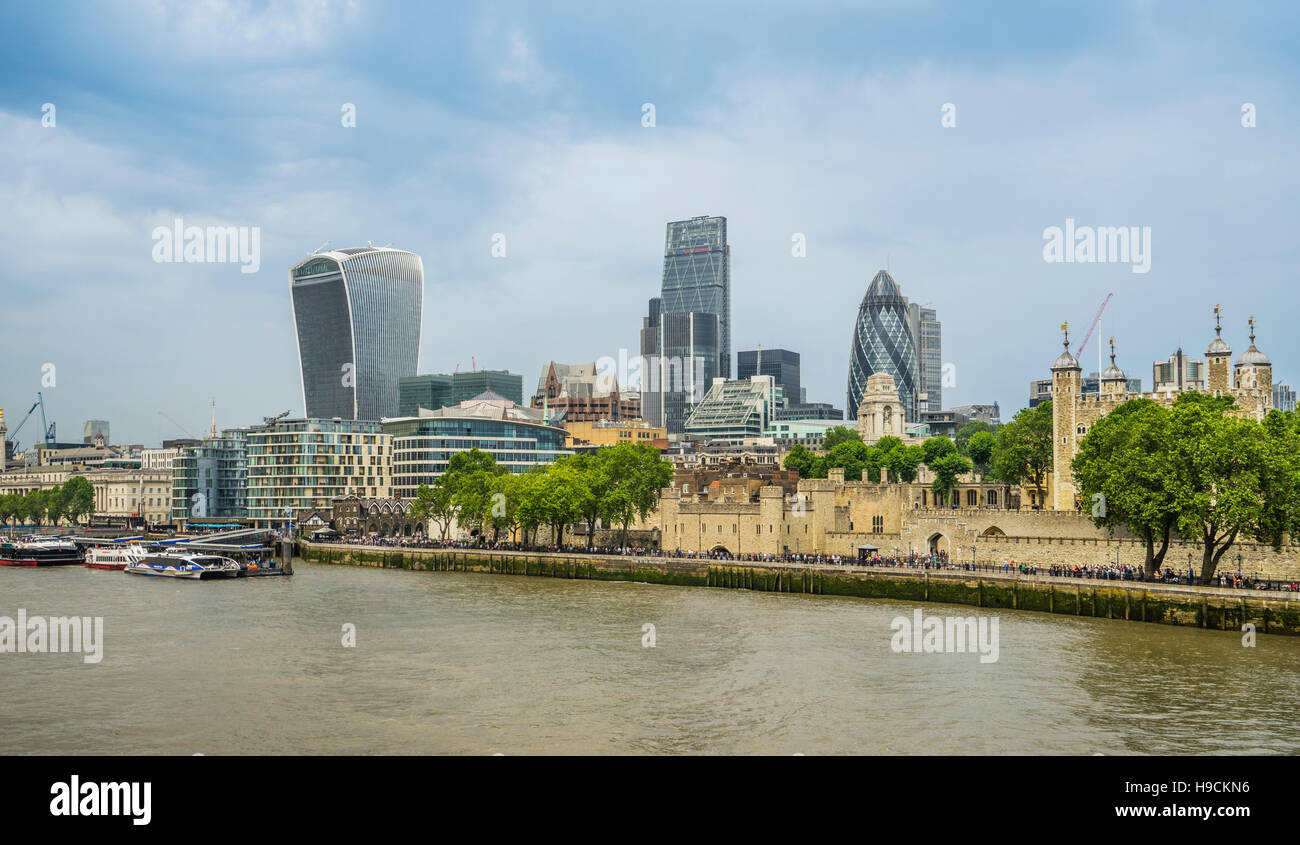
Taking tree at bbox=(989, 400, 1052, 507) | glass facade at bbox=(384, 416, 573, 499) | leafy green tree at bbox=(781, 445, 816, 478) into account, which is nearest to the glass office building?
glass facade at bbox=(384, 416, 573, 499)

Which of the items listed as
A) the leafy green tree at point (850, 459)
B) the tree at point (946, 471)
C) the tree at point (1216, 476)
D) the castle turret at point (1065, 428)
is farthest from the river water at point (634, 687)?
the leafy green tree at point (850, 459)

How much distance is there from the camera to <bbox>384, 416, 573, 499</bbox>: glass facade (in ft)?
493

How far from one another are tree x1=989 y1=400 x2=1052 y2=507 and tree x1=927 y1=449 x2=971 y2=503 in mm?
9868

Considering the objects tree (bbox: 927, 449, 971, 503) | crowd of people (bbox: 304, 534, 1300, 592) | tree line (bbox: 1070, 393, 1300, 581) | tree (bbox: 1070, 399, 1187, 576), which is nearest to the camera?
tree line (bbox: 1070, 393, 1300, 581)

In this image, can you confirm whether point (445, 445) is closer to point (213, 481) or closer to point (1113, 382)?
point (213, 481)

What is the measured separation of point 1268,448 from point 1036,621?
14139 millimetres

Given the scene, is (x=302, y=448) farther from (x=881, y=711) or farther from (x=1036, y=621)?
(x=881, y=711)

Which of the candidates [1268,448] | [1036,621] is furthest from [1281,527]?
[1036,621]

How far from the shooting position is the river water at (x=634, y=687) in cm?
3072

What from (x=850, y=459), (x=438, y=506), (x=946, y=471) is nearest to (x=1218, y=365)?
(x=946, y=471)

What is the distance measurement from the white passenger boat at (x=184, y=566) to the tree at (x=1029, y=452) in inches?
2540

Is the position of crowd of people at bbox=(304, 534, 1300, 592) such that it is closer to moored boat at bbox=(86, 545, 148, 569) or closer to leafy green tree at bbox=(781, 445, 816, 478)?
moored boat at bbox=(86, 545, 148, 569)

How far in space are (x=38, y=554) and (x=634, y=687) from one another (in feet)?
285
